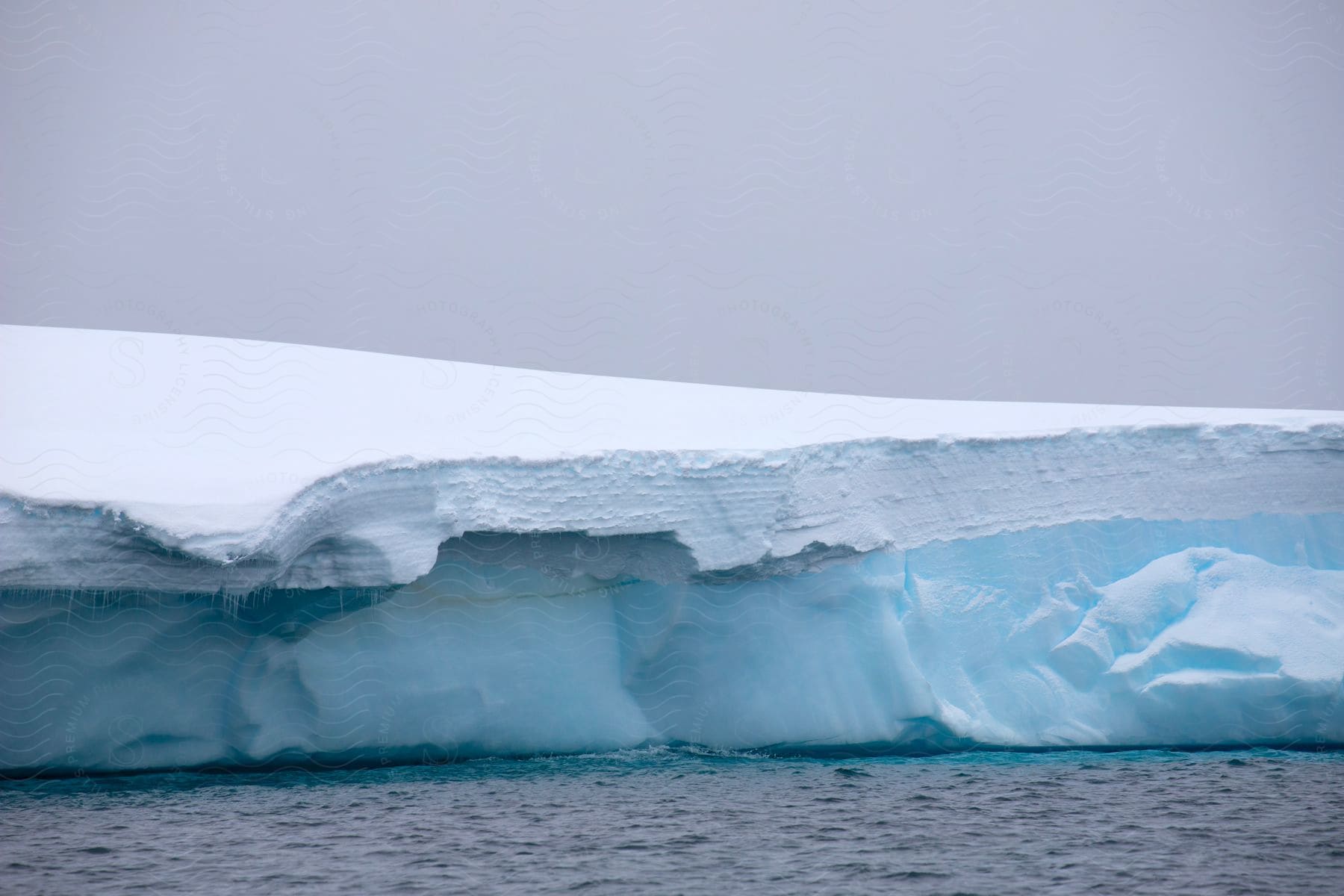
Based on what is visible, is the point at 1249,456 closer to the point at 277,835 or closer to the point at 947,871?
the point at 947,871

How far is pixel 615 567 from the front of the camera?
5.14 m

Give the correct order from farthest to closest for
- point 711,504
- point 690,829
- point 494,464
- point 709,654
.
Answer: point 709,654 < point 711,504 < point 494,464 < point 690,829

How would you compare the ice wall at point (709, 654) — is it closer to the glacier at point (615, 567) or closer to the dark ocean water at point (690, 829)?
the glacier at point (615, 567)

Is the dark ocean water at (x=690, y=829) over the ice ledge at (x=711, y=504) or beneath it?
beneath

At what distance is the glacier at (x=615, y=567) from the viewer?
15.2 ft

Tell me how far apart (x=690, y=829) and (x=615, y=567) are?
4.99 feet

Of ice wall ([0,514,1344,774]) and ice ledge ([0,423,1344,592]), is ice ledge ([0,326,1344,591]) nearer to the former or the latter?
ice ledge ([0,423,1344,592])

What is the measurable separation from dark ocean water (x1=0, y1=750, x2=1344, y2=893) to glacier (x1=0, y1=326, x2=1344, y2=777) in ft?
0.99

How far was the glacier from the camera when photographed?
4621 mm

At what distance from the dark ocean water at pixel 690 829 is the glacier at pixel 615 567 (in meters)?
0.30

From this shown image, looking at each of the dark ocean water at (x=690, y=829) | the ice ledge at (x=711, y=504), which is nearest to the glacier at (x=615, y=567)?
the ice ledge at (x=711, y=504)

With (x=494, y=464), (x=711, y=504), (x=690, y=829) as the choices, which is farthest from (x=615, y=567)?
(x=690, y=829)

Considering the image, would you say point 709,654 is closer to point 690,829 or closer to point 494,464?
point 494,464

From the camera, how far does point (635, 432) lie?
5316 mm
